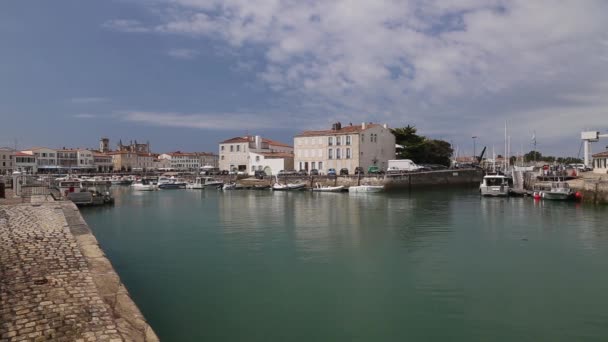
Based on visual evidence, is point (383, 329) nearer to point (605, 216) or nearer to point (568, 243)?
point (568, 243)

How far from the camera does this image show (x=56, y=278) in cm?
923

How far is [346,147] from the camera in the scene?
2453 inches

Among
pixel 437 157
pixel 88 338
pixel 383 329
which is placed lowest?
pixel 383 329

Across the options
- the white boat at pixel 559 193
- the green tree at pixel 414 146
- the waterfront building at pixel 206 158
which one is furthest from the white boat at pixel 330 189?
the waterfront building at pixel 206 158

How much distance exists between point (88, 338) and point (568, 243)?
775 inches

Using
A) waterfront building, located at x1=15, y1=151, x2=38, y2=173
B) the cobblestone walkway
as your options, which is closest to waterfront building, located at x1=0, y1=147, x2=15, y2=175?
waterfront building, located at x1=15, y1=151, x2=38, y2=173

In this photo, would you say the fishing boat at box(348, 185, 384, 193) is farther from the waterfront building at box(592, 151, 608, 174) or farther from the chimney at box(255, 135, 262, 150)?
the chimney at box(255, 135, 262, 150)

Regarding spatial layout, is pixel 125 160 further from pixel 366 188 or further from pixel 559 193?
pixel 559 193

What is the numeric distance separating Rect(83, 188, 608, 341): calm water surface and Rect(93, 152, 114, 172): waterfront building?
10838 centimetres

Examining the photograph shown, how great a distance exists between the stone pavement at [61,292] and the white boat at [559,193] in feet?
126

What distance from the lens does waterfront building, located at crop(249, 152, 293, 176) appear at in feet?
234

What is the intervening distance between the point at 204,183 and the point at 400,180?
34089mm

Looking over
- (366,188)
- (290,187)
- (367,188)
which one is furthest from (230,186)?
(367,188)

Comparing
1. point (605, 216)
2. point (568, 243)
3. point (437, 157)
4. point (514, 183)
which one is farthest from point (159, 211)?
point (437, 157)
